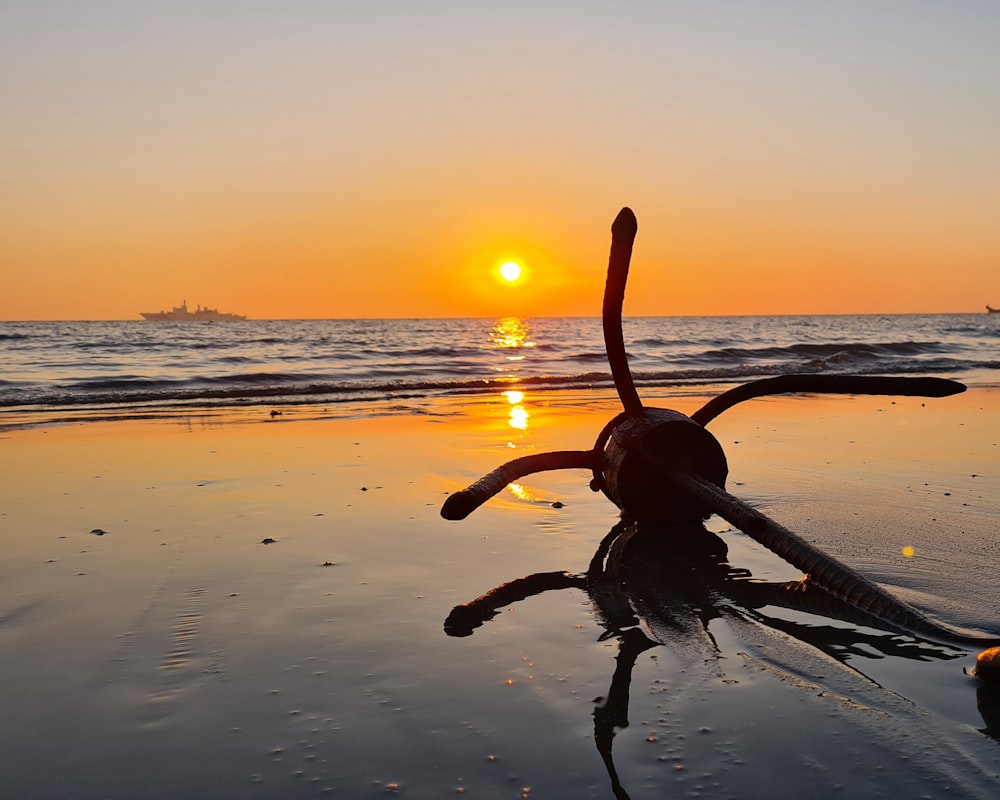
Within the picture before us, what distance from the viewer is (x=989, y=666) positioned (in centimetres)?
254

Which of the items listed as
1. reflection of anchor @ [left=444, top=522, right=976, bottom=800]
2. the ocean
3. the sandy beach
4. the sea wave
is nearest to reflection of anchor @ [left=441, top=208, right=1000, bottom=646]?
reflection of anchor @ [left=444, top=522, right=976, bottom=800]

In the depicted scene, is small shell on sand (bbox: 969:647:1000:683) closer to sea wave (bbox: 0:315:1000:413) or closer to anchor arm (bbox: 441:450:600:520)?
anchor arm (bbox: 441:450:600:520)

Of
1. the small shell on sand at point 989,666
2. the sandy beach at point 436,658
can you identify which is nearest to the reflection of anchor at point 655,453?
the sandy beach at point 436,658

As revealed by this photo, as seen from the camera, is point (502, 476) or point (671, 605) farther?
point (502, 476)

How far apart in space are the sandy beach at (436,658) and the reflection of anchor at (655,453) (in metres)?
0.35

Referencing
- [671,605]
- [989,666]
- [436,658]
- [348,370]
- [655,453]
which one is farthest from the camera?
[348,370]

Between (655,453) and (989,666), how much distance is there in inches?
79.6

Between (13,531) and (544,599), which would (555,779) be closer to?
(544,599)

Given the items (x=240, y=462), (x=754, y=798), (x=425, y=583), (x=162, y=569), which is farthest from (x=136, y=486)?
(x=754, y=798)

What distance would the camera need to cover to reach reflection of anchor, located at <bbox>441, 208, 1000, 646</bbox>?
12.4 ft

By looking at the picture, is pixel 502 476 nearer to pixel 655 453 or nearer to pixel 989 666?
pixel 655 453

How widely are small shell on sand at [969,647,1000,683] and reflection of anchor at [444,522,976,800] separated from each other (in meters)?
0.22

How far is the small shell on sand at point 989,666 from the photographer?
2.52 m

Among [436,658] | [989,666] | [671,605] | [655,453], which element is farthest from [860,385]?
[436,658]
